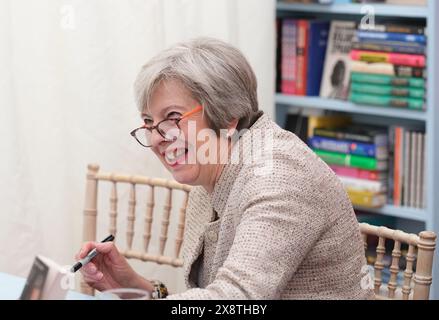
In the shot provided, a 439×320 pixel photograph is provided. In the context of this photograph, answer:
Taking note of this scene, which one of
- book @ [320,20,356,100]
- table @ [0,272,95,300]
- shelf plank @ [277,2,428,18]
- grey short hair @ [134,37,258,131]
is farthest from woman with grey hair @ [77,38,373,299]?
book @ [320,20,356,100]

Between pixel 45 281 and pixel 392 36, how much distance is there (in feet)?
6.21

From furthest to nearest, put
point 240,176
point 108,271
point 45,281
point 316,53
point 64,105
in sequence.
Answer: point 316,53 → point 64,105 → point 108,271 → point 240,176 → point 45,281

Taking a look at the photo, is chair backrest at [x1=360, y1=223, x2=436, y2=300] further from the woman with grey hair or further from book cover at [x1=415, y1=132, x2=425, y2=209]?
book cover at [x1=415, y1=132, x2=425, y2=209]

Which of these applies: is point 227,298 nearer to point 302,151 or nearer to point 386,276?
point 302,151

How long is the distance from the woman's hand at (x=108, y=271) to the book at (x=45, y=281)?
480 mm

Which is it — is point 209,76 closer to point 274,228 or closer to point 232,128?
point 232,128

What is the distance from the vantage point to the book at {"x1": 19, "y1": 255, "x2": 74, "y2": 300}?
3.37 feet

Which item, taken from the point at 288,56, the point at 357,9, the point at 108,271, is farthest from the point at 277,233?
the point at 288,56

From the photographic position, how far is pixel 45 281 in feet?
3.37

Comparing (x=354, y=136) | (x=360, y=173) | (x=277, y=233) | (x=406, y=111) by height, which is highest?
(x=277, y=233)

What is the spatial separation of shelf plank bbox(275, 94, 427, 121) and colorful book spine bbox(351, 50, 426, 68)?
15cm

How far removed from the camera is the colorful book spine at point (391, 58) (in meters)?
2.64

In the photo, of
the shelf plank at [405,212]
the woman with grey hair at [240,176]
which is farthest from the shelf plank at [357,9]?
Answer: the woman with grey hair at [240,176]

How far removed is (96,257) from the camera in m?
1.59
